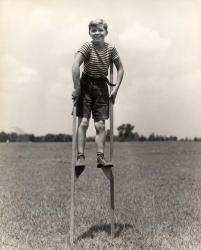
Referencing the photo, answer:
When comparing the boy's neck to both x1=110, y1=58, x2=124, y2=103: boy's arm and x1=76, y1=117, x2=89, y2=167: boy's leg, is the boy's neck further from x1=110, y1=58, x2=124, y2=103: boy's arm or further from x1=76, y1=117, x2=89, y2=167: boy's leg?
x1=76, y1=117, x2=89, y2=167: boy's leg

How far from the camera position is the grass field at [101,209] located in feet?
25.9

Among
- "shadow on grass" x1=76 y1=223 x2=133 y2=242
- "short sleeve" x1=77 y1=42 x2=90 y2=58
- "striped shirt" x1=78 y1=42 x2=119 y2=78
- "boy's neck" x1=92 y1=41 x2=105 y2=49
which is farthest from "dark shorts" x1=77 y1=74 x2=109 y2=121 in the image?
"shadow on grass" x1=76 y1=223 x2=133 y2=242

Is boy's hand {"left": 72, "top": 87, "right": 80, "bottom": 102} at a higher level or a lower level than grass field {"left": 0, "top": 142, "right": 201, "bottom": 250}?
higher

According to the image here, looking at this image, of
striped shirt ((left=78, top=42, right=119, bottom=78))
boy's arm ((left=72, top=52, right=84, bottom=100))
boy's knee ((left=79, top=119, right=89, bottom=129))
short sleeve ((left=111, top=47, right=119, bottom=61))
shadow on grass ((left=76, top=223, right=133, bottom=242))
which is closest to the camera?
boy's arm ((left=72, top=52, right=84, bottom=100))

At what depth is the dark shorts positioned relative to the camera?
7.74 meters

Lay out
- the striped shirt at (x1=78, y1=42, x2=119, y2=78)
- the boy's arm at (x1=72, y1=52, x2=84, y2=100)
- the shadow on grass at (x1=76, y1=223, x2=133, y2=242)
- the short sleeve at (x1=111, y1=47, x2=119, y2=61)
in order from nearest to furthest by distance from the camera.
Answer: the boy's arm at (x1=72, y1=52, x2=84, y2=100)
the striped shirt at (x1=78, y1=42, x2=119, y2=78)
the short sleeve at (x1=111, y1=47, x2=119, y2=61)
the shadow on grass at (x1=76, y1=223, x2=133, y2=242)

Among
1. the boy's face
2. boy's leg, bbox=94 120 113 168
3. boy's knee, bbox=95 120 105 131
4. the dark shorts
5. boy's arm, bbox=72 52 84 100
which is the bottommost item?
boy's leg, bbox=94 120 113 168

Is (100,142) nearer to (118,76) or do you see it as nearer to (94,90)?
(94,90)

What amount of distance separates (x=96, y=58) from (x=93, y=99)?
2.04ft

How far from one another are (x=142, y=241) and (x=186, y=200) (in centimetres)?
373

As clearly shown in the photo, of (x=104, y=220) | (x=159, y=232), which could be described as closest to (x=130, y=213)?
(x=104, y=220)

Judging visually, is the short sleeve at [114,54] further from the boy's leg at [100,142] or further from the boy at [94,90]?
the boy's leg at [100,142]

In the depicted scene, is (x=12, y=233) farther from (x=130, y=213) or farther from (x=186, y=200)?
(x=186, y=200)

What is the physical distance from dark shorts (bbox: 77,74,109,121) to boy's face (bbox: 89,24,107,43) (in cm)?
58
